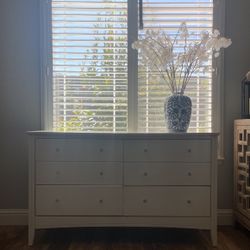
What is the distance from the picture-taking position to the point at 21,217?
2914 millimetres

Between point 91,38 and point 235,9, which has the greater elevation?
point 235,9

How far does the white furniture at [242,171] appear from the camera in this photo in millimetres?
2531

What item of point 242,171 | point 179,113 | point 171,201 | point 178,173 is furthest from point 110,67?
point 242,171

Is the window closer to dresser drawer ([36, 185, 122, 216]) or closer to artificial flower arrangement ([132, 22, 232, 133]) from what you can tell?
artificial flower arrangement ([132, 22, 232, 133])

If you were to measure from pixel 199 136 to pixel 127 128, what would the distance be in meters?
0.74

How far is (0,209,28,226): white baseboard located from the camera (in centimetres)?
291

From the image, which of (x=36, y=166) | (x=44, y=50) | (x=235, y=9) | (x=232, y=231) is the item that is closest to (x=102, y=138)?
(x=36, y=166)

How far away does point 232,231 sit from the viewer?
8.99ft

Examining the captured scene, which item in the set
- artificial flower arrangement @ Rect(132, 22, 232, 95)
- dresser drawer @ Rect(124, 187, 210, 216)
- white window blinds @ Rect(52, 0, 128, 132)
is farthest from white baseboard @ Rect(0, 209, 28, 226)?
artificial flower arrangement @ Rect(132, 22, 232, 95)

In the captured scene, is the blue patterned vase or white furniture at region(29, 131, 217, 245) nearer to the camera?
white furniture at region(29, 131, 217, 245)

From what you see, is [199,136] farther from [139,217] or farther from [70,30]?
[70,30]

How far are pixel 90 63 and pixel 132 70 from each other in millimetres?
367

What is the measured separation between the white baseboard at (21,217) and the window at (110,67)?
74cm

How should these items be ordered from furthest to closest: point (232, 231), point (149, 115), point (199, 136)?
1. point (149, 115)
2. point (232, 231)
3. point (199, 136)
